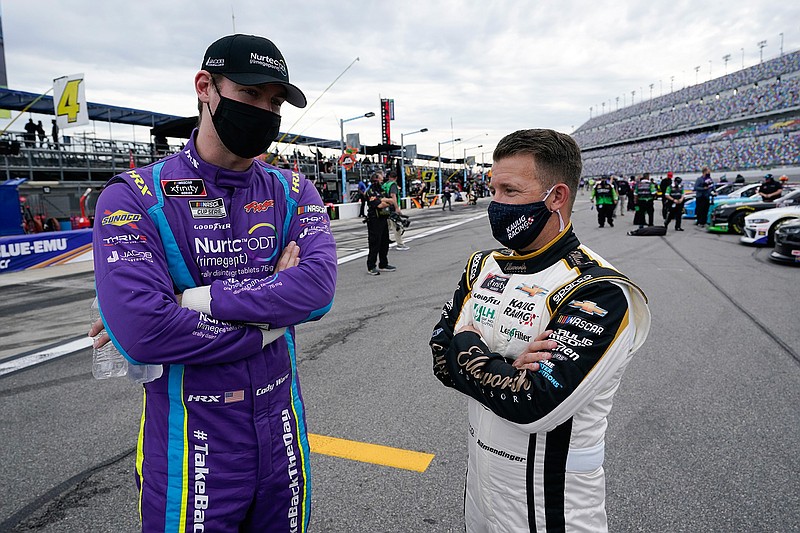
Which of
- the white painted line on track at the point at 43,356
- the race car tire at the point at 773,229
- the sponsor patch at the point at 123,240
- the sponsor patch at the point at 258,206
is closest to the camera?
the sponsor patch at the point at 123,240

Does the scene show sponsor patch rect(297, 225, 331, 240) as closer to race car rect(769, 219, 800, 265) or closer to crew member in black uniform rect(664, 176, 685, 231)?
race car rect(769, 219, 800, 265)

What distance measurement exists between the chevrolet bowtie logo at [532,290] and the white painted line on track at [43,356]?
516 cm

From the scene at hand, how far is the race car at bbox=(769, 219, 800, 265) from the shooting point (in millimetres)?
9235

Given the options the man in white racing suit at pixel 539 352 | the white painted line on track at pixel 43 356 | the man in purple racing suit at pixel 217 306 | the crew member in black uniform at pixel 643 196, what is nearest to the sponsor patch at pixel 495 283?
the man in white racing suit at pixel 539 352

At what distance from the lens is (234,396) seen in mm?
1596

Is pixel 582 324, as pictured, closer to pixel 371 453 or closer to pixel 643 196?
pixel 371 453

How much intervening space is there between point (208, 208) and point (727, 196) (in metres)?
20.7

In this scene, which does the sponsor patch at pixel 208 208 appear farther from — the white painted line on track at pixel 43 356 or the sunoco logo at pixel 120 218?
the white painted line on track at pixel 43 356

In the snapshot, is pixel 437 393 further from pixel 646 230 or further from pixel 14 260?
pixel 646 230

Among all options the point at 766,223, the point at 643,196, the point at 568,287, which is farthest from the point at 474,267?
the point at 643,196

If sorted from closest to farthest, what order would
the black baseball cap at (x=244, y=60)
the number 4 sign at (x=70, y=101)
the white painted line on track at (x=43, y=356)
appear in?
the black baseball cap at (x=244, y=60) → the white painted line on track at (x=43, y=356) → the number 4 sign at (x=70, y=101)

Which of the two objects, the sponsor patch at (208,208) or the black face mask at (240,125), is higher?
the black face mask at (240,125)

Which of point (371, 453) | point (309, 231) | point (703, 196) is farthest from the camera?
point (703, 196)

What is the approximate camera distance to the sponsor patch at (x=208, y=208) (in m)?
1.64
